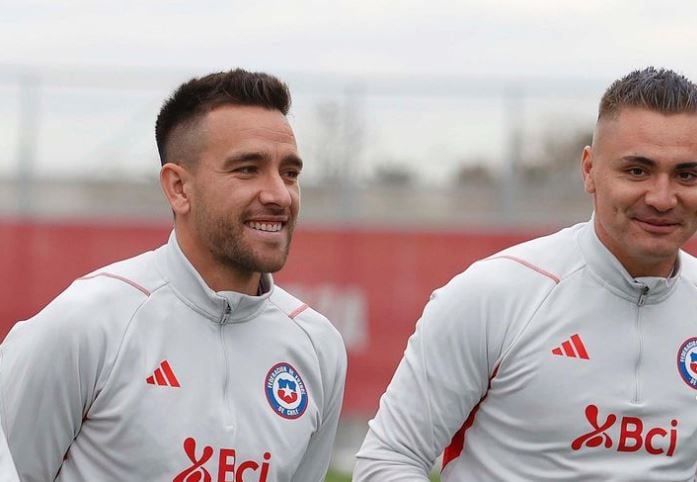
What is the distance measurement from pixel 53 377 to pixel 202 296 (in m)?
0.51

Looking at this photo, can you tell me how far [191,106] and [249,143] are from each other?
298 millimetres

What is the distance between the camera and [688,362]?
178 inches

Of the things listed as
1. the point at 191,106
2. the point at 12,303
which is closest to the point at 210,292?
the point at 191,106

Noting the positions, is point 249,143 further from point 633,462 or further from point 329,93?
point 329,93

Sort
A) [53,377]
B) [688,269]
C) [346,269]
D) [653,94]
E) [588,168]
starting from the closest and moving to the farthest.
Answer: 1. [53,377]
2. [653,94]
3. [588,168]
4. [688,269]
5. [346,269]

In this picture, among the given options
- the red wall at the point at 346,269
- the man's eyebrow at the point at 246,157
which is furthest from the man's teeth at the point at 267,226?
the red wall at the point at 346,269

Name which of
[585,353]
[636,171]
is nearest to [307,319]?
[585,353]

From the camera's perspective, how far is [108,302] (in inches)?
161

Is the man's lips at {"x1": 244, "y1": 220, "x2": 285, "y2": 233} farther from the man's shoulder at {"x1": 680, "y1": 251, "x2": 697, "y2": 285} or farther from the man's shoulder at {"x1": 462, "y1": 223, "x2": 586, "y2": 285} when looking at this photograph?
the man's shoulder at {"x1": 680, "y1": 251, "x2": 697, "y2": 285}

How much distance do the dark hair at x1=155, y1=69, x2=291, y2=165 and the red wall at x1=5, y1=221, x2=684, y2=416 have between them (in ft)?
25.3

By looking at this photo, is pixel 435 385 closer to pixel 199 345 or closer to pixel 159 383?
pixel 199 345

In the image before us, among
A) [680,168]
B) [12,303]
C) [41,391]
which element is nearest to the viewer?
[41,391]

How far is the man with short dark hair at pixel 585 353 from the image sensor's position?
4.32 metres

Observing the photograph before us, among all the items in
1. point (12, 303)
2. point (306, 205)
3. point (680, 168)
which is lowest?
point (12, 303)
